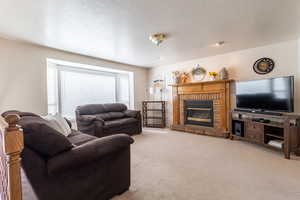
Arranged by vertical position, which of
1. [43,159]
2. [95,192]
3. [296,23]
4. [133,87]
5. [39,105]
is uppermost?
[296,23]

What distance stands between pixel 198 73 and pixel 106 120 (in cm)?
323

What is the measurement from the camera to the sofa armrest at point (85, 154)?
1223 mm

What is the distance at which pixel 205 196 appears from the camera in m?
1.69

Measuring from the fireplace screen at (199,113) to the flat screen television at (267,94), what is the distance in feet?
2.95

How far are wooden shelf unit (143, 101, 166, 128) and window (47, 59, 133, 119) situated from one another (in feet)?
2.26

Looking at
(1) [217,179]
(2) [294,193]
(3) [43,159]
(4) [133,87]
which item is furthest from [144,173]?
(4) [133,87]

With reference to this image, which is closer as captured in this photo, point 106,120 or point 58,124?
point 58,124

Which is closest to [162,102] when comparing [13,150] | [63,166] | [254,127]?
[254,127]

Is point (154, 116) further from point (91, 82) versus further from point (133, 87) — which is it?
point (91, 82)

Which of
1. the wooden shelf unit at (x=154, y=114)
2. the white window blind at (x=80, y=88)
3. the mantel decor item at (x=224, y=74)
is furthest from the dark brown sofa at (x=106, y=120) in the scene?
the mantel decor item at (x=224, y=74)

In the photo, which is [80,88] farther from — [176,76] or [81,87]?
[176,76]

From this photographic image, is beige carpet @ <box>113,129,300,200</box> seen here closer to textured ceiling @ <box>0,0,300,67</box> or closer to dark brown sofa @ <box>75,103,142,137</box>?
dark brown sofa @ <box>75,103,142,137</box>

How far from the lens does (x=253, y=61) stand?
3.72 meters

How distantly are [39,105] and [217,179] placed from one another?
3.80 m
